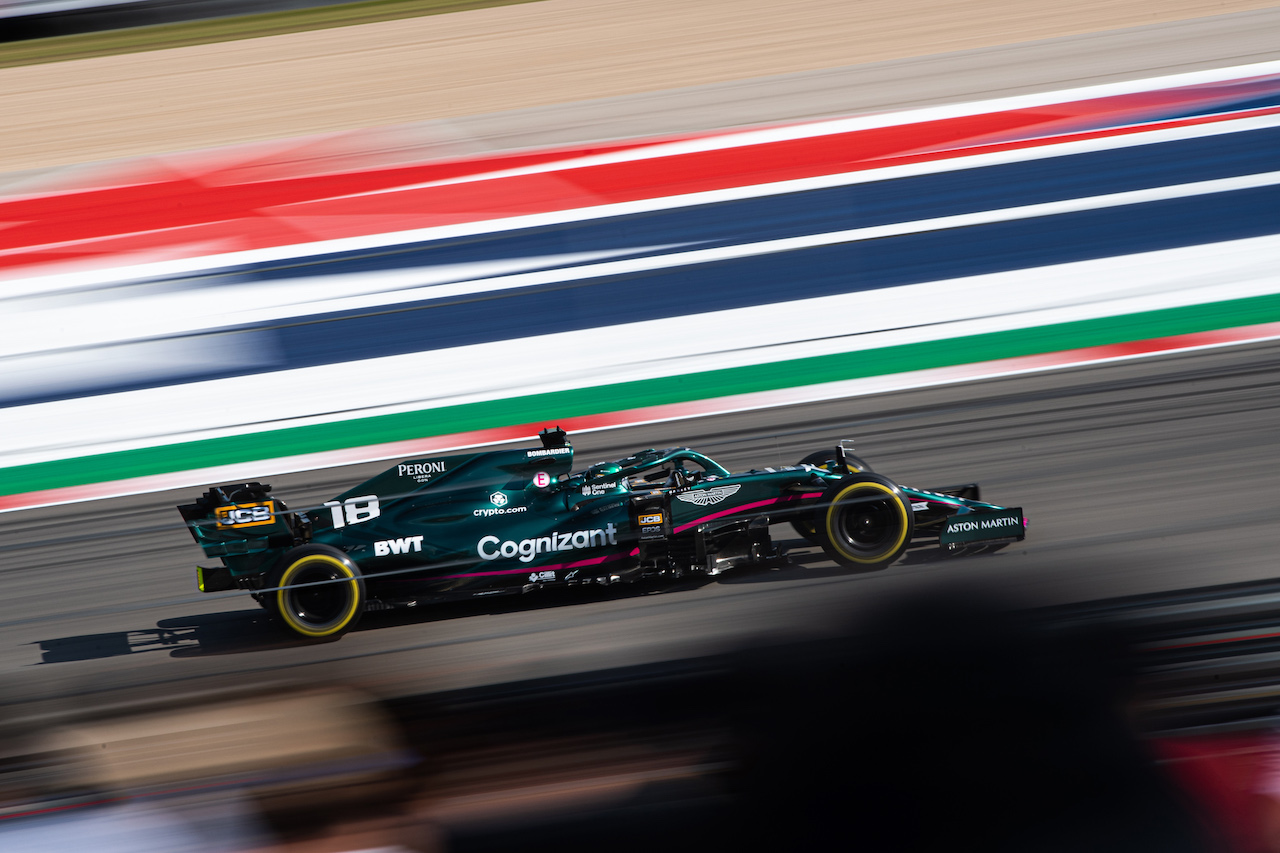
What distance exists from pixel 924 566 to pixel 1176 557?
2.97ft

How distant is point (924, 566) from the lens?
161 inches

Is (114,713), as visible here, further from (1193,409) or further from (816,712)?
(1193,409)

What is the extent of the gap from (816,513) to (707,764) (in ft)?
6.38

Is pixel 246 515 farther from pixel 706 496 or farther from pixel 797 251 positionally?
pixel 797 251

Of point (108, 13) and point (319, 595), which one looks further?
point (108, 13)

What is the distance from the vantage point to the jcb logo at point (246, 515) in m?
4.34

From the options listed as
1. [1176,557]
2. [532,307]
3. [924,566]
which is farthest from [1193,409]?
[532,307]

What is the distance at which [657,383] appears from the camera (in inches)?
282

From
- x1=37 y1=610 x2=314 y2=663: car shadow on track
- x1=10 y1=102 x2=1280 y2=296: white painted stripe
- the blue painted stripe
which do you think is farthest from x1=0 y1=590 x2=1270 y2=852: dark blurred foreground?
x1=10 y1=102 x2=1280 y2=296: white painted stripe

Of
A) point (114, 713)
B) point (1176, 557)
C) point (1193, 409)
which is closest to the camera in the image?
point (114, 713)

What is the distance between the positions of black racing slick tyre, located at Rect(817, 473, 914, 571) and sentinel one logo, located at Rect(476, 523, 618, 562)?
2.78 ft

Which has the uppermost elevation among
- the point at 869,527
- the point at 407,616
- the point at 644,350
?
the point at 644,350

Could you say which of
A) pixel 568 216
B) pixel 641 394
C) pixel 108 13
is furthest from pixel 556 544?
pixel 108 13

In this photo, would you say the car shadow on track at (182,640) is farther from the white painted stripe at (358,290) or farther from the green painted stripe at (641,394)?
the white painted stripe at (358,290)
